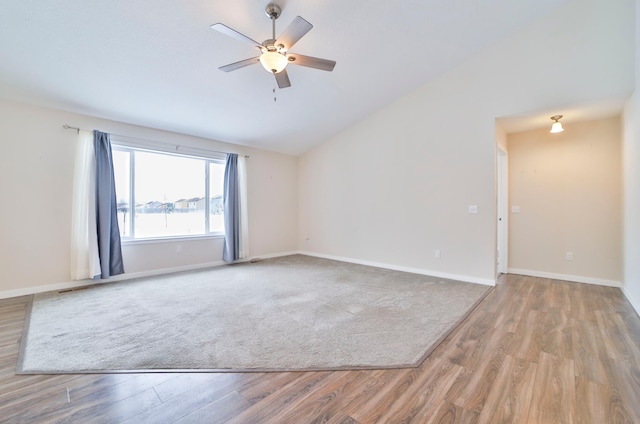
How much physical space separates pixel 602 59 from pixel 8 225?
7.65 metres

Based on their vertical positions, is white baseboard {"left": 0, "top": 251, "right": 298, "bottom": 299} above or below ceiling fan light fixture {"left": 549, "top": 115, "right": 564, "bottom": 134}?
below

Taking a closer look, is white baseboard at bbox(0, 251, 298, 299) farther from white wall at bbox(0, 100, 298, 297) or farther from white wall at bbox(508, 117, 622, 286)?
white wall at bbox(508, 117, 622, 286)

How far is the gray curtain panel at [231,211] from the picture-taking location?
5.50 meters

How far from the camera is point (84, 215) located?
3918mm

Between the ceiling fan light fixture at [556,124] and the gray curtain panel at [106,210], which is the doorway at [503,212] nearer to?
the ceiling fan light fixture at [556,124]

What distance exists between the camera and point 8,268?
3.48 metres

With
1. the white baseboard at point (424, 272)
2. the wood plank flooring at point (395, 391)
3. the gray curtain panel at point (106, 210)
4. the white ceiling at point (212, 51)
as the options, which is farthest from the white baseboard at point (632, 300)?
the gray curtain panel at point (106, 210)

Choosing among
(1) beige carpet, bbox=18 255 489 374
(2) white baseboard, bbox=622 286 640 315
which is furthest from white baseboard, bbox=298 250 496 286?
(2) white baseboard, bbox=622 286 640 315

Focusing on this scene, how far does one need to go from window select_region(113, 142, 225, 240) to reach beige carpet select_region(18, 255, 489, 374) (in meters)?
1.04

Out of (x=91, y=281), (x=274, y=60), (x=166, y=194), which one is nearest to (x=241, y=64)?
(x=274, y=60)

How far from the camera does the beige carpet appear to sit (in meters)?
2.05

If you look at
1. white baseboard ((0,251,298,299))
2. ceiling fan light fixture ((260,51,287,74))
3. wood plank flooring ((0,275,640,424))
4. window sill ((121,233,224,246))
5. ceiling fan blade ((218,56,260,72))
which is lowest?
wood plank flooring ((0,275,640,424))

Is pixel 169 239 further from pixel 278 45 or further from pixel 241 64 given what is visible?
pixel 278 45

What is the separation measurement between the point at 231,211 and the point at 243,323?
10.6 feet
